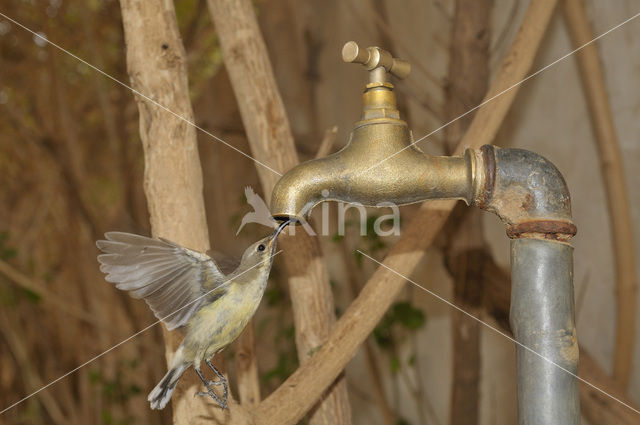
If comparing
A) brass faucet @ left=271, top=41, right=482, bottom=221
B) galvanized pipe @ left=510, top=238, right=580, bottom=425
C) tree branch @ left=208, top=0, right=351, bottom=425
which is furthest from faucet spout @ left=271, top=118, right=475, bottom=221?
tree branch @ left=208, top=0, right=351, bottom=425

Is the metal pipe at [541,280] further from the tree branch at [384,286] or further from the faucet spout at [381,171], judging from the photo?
the tree branch at [384,286]

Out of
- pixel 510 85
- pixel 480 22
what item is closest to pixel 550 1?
pixel 510 85

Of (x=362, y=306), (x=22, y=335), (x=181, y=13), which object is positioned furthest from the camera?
(x=181, y=13)

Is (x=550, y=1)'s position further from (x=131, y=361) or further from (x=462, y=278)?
(x=131, y=361)

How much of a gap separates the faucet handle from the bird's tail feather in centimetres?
45

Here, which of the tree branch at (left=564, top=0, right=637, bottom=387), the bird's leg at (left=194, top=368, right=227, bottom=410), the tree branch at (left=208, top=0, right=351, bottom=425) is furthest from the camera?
the tree branch at (left=564, top=0, right=637, bottom=387)

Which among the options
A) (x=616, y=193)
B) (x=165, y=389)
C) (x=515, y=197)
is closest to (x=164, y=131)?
(x=165, y=389)

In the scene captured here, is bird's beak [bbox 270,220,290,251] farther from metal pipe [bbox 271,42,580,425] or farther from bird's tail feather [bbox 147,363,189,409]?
bird's tail feather [bbox 147,363,189,409]

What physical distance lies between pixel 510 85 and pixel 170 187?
0.66 m

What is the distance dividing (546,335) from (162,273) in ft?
1.62

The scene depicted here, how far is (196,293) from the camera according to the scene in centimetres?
79

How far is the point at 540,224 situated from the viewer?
78cm

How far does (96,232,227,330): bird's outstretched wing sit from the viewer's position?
72 centimetres

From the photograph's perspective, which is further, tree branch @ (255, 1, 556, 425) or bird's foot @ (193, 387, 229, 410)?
tree branch @ (255, 1, 556, 425)
